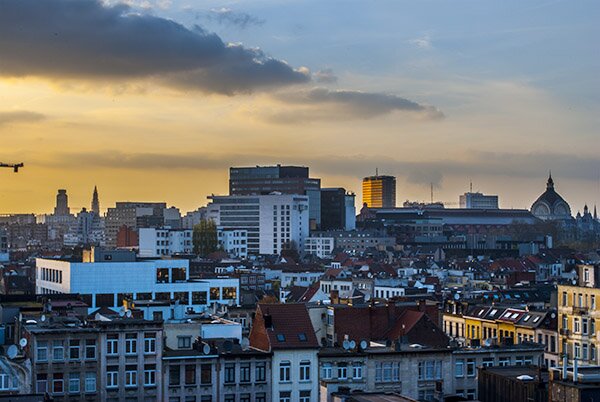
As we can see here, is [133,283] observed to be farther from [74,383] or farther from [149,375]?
[74,383]

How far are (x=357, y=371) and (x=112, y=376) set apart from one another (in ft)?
45.7

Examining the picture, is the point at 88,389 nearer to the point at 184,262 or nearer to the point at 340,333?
the point at 340,333

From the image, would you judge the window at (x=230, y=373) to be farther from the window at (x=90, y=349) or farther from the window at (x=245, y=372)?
the window at (x=90, y=349)

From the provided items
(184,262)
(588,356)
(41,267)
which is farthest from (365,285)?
(588,356)

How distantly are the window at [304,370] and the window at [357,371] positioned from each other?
103 inches

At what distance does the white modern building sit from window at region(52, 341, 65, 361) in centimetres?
5818

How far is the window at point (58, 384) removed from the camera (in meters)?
62.9

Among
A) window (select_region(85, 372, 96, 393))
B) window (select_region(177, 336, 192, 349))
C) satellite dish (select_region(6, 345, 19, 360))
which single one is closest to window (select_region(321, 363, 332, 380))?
window (select_region(177, 336, 192, 349))

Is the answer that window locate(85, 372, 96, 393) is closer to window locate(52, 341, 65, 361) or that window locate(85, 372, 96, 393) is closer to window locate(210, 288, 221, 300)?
window locate(52, 341, 65, 361)

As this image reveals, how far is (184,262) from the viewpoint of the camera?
13712 cm

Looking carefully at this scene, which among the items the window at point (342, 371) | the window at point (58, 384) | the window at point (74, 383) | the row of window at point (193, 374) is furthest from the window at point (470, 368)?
the window at point (58, 384)

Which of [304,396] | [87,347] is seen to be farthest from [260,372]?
[87,347]

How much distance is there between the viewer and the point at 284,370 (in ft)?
221

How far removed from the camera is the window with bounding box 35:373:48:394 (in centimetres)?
6219
